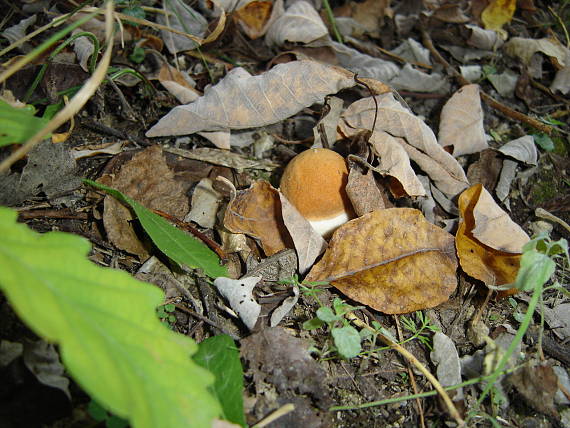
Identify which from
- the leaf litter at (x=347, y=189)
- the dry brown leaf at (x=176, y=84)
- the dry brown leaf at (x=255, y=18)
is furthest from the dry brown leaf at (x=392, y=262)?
the dry brown leaf at (x=255, y=18)

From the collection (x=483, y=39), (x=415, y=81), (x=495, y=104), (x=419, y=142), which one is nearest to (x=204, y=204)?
(x=419, y=142)

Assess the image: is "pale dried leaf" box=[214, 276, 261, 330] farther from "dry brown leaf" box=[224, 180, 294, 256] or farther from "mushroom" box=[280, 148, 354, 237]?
"mushroom" box=[280, 148, 354, 237]

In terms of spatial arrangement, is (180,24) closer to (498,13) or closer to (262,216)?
(262,216)

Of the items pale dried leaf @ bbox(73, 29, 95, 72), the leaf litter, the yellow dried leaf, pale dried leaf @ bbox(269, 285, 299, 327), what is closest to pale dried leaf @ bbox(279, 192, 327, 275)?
the leaf litter

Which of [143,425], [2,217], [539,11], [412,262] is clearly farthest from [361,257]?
[539,11]

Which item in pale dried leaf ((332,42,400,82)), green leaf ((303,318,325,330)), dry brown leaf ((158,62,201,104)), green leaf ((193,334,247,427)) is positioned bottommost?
green leaf ((303,318,325,330))

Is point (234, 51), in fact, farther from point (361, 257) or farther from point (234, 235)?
point (361, 257)
